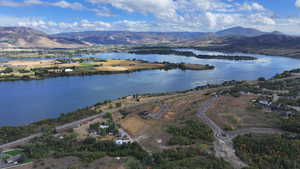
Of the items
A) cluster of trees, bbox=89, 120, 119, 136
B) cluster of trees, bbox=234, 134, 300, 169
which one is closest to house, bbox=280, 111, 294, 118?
cluster of trees, bbox=234, 134, 300, 169

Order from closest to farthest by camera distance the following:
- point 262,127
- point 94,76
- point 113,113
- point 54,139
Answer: point 54,139 < point 262,127 < point 113,113 < point 94,76

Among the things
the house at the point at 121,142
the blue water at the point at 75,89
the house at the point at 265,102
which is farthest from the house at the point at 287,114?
the blue water at the point at 75,89

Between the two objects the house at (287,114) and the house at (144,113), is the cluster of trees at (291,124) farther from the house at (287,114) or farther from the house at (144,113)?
the house at (144,113)

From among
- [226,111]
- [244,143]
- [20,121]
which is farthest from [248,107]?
[20,121]

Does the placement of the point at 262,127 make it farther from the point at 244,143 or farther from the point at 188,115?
the point at 188,115

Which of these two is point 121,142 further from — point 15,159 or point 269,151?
point 269,151
